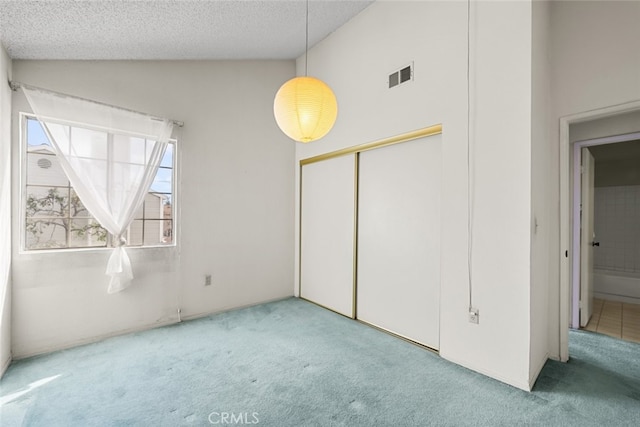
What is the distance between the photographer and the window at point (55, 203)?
2.49 meters

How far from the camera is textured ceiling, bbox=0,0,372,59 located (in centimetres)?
197

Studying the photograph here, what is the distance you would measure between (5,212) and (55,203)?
0.40 meters

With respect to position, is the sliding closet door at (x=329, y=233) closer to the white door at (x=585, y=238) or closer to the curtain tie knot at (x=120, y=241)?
the curtain tie knot at (x=120, y=241)

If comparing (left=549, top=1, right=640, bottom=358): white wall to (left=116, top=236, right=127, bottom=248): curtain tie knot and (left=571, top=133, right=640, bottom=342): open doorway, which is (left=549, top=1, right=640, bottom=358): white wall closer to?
(left=571, top=133, right=640, bottom=342): open doorway

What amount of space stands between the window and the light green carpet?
37.6 inches

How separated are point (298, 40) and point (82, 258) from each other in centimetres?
325

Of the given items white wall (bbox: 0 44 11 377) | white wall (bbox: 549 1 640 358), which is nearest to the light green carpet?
white wall (bbox: 0 44 11 377)

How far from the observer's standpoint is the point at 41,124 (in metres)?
2.43

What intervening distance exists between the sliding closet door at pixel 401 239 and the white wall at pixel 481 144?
168 mm

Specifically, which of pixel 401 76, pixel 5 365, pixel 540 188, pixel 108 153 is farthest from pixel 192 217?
pixel 540 188

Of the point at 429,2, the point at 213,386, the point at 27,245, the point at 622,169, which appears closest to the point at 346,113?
the point at 429,2

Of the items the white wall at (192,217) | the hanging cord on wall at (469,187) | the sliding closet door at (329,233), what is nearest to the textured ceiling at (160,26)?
the white wall at (192,217)

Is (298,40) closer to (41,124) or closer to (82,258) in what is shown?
(41,124)

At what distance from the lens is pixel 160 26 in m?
2.42
